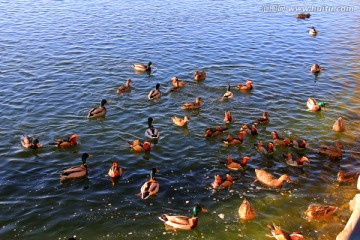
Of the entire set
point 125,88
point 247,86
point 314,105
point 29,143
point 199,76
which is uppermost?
point 199,76

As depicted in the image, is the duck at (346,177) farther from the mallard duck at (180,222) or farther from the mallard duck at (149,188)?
the mallard duck at (149,188)

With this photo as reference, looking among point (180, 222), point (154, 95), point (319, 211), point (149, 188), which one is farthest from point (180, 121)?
point (319, 211)

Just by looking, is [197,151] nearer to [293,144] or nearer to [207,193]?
[207,193]

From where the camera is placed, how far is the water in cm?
1348

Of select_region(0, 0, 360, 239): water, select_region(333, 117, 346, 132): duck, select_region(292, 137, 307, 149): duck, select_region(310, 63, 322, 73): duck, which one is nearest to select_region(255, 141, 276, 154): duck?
select_region(0, 0, 360, 239): water

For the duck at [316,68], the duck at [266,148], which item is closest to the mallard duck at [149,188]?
the duck at [266,148]

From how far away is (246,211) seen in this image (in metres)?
13.1

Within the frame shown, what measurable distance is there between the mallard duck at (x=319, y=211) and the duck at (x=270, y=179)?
73.1 inches

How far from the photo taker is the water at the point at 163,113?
44.2 ft

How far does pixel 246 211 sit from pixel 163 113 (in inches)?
364

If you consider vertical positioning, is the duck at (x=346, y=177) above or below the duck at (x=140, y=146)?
below

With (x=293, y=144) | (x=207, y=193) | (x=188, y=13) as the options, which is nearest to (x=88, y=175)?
(x=207, y=193)

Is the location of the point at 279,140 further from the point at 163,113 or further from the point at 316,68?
the point at 316,68

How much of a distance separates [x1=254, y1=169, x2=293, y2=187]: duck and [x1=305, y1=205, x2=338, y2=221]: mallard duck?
6.09ft
